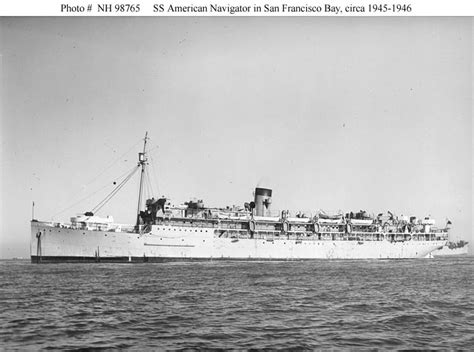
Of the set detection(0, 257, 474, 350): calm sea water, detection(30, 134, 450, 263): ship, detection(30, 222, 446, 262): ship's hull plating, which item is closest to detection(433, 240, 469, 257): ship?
detection(30, 134, 450, 263): ship

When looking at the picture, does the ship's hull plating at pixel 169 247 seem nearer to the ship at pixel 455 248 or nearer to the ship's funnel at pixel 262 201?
the ship's funnel at pixel 262 201

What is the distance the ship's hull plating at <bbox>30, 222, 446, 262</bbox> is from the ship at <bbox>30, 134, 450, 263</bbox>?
0.09 metres

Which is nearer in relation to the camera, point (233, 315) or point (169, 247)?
point (233, 315)

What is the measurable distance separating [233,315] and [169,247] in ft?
102

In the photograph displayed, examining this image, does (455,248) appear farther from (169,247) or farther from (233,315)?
(233,315)

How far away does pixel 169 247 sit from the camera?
44812mm

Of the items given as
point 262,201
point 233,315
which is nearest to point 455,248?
point 262,201

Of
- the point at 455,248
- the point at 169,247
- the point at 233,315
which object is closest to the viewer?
the point at 233,315

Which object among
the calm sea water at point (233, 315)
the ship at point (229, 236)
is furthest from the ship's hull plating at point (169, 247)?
the calm sea water at point (233, 315)

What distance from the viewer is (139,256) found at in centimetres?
4334

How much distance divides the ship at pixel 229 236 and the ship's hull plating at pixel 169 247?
0.28 feet
